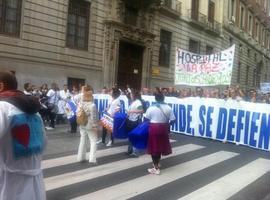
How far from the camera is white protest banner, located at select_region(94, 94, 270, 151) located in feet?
41.3

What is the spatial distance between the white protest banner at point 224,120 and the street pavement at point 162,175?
1.97 feet

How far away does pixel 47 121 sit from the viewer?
16.5 m

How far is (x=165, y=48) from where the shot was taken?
1253 inches

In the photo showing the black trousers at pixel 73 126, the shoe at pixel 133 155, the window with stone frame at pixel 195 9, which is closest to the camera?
the shoe at pixel 133 155

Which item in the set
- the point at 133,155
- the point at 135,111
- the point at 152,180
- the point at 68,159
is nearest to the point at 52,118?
the point at 135,111

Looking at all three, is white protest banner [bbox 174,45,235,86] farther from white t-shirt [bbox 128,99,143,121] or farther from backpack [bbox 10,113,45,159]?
backpack [bbox 10,113,45,159]

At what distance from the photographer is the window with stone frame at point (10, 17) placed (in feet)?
64.5

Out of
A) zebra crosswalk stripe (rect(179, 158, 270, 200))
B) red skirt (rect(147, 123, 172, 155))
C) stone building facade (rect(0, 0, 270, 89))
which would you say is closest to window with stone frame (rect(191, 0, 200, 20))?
stone building facade (rect(0, 0, 270, 89))

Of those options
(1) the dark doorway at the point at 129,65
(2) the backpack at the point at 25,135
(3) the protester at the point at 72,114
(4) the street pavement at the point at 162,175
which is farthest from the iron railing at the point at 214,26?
(2) the backpack at the point at 25,135

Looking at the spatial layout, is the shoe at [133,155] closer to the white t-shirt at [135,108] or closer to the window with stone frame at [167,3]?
the white t-shirt at [135,108]

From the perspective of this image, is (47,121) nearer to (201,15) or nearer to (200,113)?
(200,113)

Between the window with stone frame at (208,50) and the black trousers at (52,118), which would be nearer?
the black trousers at (52,118)

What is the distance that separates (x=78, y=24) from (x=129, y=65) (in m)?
5.49

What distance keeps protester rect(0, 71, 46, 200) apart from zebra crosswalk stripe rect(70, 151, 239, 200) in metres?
3.31
